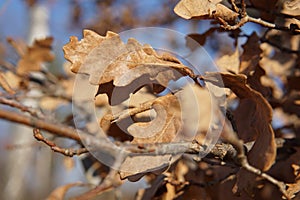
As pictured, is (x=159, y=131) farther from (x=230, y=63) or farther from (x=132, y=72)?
(x=230, y=63)

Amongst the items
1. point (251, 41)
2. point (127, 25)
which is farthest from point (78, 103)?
point (127, 25)

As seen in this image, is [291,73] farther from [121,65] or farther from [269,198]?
[121,65]

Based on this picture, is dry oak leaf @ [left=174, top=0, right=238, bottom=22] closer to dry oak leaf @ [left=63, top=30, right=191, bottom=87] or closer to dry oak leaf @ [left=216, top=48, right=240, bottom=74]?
dry oak leaf @ [left=63, top=30, right=191, bottom=87]

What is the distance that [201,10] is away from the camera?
55 cm

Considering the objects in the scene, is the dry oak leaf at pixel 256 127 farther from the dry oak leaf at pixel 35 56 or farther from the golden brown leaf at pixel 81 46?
the dry oak leaf at pixel 35 56

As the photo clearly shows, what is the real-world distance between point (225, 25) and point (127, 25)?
1811 mm

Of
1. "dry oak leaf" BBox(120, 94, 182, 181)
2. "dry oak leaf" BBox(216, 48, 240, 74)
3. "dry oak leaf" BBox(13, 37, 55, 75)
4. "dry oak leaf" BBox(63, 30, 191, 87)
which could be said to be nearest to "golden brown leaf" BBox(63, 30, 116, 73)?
"dry oak leaf" BBox(63, 30, 191, 87)

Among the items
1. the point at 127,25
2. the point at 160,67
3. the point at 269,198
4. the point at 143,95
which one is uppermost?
the point at 160,67

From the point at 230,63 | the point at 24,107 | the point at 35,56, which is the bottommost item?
the point at 35,56

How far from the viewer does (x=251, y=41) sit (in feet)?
2.34

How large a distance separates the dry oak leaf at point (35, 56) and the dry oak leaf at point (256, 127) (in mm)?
747

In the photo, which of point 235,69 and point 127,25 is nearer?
point 235,69

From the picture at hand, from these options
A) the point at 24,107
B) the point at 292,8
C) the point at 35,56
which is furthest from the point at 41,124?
the point at 35,56

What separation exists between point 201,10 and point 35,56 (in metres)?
0.76
